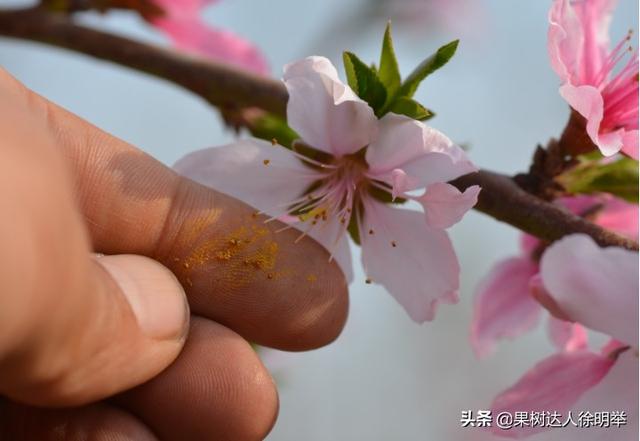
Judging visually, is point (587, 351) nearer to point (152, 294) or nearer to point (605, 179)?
point (605, 179)

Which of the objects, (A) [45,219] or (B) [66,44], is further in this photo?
(B) [66,44]

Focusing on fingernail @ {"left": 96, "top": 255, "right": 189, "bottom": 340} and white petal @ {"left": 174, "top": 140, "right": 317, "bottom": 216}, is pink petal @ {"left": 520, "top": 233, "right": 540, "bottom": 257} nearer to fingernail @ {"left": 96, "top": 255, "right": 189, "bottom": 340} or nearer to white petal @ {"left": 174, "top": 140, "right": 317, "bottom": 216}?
white petal @ {"left": 174, "top": 140, "right": 317, "bottom": 216}

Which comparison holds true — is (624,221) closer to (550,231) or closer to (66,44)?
(550,231)

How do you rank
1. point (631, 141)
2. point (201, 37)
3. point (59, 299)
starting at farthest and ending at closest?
point (201, 37) → point (631, 141) → point (59, 299)

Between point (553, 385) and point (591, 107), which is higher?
point (591, 107)

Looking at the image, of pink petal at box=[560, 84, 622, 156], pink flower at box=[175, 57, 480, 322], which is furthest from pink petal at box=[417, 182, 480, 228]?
pink petal at box=[560, 84, 622, 156]

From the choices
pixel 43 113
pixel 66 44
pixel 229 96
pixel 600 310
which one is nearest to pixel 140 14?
pixel 66 44

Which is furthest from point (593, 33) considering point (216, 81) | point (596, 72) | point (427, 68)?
point (216, 81)

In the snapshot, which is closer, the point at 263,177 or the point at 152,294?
the point at 152,294

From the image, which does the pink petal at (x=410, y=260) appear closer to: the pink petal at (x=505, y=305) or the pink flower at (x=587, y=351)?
the pink flower at (x=587, y=351)
